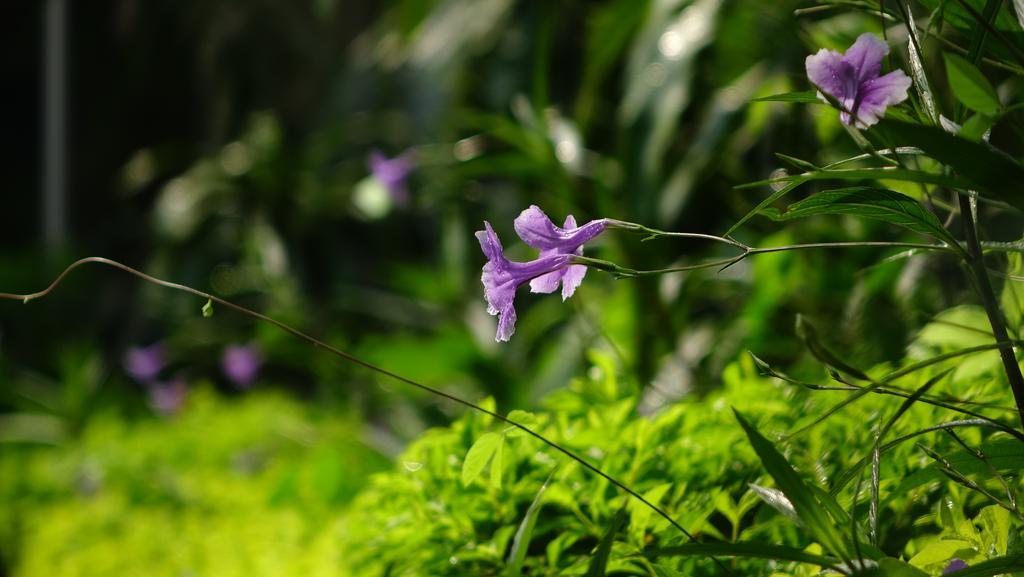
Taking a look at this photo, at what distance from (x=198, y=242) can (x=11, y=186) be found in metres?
2.12

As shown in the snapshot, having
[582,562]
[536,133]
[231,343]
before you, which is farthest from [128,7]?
[582,562]

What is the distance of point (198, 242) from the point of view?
4.09 meters

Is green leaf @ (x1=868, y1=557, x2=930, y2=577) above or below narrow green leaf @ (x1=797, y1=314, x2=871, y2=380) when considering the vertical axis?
below

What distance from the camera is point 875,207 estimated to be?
24.4 inches

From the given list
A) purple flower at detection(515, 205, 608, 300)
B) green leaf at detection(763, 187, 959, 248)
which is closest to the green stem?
green leaf at detection(763, 187, 959, 248)

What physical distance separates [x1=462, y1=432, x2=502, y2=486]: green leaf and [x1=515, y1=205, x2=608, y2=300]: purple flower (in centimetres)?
11

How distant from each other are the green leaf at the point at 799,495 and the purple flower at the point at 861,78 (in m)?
0.20

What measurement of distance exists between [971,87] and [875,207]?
0.11m

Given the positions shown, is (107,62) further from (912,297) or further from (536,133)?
(912,297)

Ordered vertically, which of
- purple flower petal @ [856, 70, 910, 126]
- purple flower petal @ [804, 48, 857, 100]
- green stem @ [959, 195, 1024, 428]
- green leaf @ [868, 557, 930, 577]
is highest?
purple flower petal @ [804, 48, 857, 100]

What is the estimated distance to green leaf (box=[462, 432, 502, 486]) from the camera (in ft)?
2.12

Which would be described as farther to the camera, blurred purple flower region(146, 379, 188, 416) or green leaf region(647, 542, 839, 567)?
blurred purple flower region(146, 379, 188, 416)

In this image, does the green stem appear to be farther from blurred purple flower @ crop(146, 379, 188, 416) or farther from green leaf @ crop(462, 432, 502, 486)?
blurred purple flower @ crop(146, 379, 188, 416)

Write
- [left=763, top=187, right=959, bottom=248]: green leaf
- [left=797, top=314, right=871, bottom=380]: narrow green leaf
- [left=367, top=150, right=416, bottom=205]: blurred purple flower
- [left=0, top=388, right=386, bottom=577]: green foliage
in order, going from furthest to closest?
[left=367, top=150, right=416, bottom=205]: blurred purple flower < [left=0, top=388, right=386, bottom=577]: green foliage < [left=763, top=187, right=959, bottom=248]: green leaf < [left=797, top=314, right=871, bottom=380]: narrow green leaf
